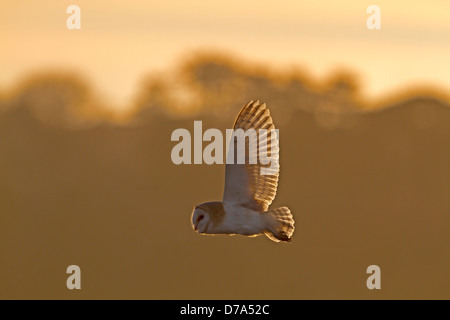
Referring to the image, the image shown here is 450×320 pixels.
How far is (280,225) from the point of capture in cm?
1095

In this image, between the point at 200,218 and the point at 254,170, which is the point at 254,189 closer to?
the point at 254,170

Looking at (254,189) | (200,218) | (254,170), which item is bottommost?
(200,218)

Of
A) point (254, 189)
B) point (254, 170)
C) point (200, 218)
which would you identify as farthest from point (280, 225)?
point (200, 218)

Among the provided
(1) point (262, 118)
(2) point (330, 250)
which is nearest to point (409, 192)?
(2) point (330, 250)

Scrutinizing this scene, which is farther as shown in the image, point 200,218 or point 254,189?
point 254,189

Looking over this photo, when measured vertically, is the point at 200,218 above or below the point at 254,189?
below

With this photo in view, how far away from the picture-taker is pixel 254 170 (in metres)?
10.9

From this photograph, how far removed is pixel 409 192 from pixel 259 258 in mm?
9214

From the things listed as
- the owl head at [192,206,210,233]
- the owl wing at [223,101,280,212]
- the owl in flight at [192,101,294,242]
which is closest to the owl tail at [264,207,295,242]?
the owl in flight at [192,101,294,242]

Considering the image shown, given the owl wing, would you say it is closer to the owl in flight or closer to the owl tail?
the owl in flight

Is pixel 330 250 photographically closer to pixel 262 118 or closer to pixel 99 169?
pixel 99 169

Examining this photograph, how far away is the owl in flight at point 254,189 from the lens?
10.8 meters

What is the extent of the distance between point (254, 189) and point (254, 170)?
208 millimetres

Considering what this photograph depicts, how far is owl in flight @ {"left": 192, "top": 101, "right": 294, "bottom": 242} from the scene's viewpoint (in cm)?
1080
